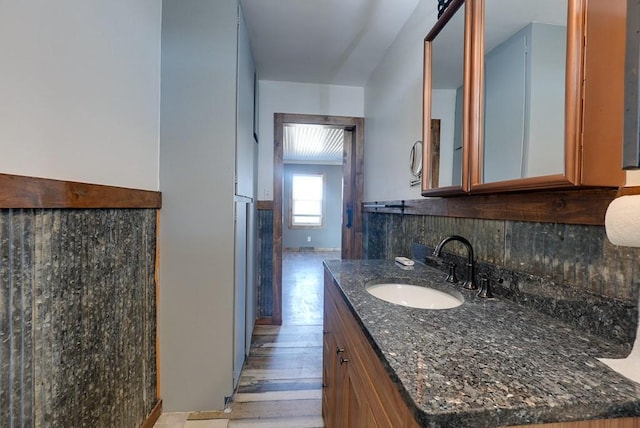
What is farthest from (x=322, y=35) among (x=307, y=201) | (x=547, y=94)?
(x=307, y=201)

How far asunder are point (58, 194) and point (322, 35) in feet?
6.51

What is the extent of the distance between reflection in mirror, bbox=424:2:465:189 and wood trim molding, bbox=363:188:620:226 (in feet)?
0.37

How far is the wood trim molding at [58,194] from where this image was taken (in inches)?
28.5

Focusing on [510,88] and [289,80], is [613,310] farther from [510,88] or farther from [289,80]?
[289,80]

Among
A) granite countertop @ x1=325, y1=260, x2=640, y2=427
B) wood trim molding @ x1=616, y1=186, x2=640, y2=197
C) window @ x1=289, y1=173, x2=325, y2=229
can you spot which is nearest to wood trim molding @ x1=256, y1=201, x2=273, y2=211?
granite countertop @ x1=325, y1=260, x2=640, y2=427

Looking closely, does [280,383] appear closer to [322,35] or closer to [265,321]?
[265,321]

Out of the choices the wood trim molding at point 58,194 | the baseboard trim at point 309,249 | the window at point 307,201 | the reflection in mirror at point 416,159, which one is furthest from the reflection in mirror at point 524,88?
the baseboard trim at point 309,249

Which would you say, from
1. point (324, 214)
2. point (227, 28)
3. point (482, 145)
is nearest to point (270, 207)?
point (227, 28)

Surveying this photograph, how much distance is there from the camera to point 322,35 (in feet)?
7.00

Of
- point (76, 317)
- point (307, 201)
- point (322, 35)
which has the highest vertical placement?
point (322, 35)

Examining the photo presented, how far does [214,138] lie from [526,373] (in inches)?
64.9

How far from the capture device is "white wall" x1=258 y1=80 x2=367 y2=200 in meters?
2.91

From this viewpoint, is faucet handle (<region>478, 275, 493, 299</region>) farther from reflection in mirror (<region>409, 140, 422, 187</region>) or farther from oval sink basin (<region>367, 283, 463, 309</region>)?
reflection in mirror (<region>409, 140, 422, 187</region>)

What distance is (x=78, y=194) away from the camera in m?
0.97
